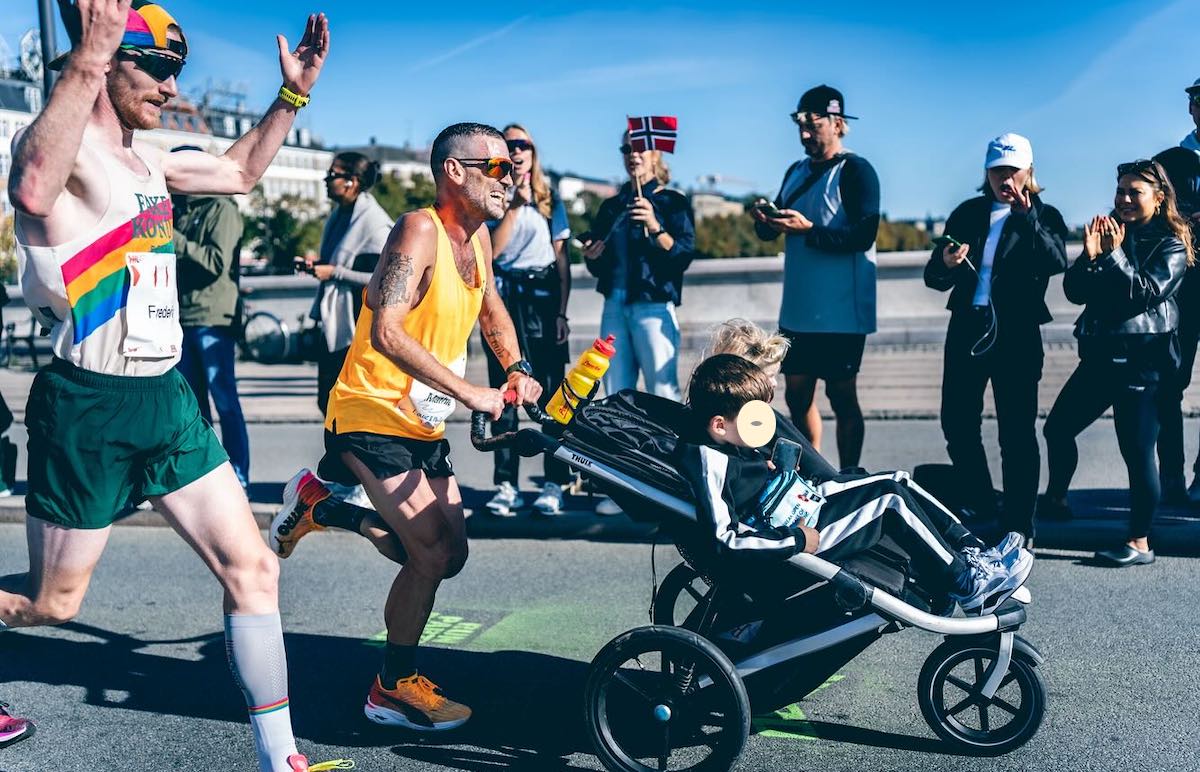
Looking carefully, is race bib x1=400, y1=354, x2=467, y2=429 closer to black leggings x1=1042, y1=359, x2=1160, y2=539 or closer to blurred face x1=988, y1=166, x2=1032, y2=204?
blurred face x1=988, y1=166, x2=1032, y2=204

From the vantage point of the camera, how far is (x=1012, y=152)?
221 inches

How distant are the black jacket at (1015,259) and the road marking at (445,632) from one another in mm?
2603

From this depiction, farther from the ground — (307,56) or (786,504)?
(307,56)

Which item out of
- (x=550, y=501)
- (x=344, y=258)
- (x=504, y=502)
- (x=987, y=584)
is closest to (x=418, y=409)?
(x=987, y=584)

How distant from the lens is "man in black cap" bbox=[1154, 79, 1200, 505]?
6.38 meters

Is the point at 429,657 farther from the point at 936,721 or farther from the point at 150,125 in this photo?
the point at 150,125

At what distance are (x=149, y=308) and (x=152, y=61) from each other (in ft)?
2.13

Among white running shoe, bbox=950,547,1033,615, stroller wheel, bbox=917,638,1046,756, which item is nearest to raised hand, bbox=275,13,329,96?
white running shoe, bbox=950,547,1033,615

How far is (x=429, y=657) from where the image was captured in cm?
469

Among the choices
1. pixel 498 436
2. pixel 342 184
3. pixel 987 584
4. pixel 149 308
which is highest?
pixel 342 184

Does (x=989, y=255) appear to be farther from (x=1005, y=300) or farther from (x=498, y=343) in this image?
(x=498, y=343)

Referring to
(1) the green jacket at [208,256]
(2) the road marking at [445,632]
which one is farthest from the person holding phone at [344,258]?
(2) the road marking at [445,632]

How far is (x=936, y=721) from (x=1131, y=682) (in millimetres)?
918

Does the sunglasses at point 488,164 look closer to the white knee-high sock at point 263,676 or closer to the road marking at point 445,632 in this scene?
the white knee-high sock at point 263,676
